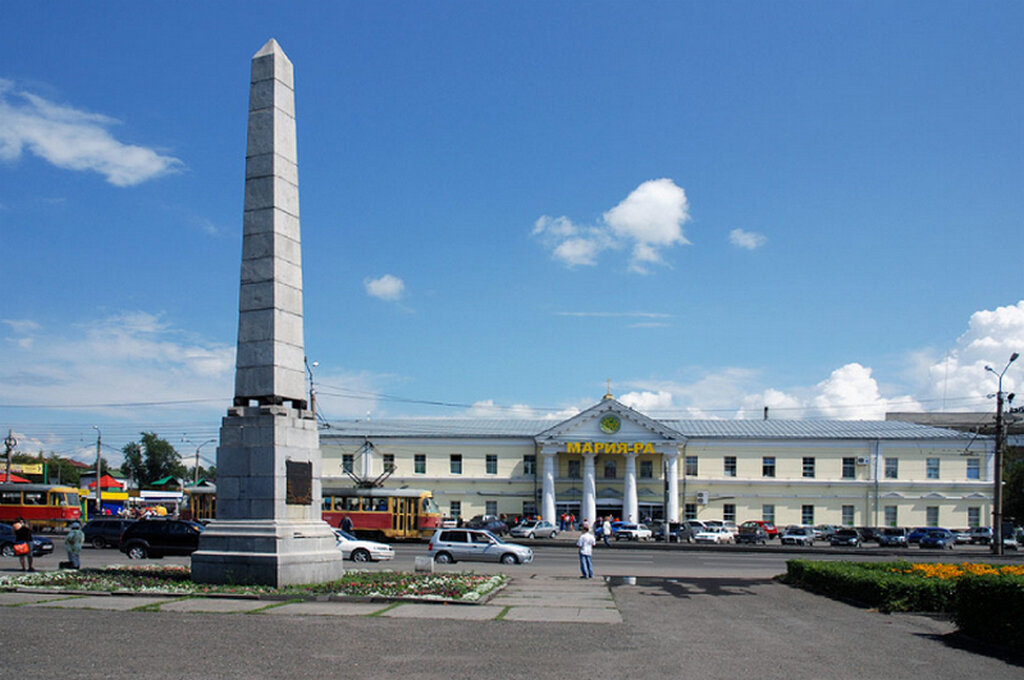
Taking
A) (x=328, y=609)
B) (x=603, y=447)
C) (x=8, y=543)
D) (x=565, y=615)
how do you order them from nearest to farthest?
(x=328, y=609) < (x=565, y=615) < (x=8, y=543) < (x=603, y=447)

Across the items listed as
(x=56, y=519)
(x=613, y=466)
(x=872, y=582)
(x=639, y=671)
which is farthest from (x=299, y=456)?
(x=613, y=466)

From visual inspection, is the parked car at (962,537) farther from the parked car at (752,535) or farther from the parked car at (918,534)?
the parked car at (752,535)

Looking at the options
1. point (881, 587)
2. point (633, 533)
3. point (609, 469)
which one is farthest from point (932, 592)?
point (609, 469)

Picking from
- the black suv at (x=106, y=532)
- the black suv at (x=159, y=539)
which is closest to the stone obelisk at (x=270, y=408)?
the black suv at (x=159, y=539)

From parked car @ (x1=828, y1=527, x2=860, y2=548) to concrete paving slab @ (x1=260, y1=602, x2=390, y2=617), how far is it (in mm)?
43641

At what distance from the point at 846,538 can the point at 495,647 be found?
4653cm

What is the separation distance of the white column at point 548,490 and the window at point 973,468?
29555 millimetres

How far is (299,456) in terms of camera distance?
746 inches

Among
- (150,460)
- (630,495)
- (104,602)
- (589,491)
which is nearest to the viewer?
(104,602)

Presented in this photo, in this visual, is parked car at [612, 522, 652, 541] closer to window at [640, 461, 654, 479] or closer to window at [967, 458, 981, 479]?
window at [640, 461, 654, 479]

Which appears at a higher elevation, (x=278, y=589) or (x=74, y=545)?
(x=278, y=589)

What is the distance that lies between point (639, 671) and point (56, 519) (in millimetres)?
50089

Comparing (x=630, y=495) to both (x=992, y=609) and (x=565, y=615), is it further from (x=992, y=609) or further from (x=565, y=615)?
(x=992, y=609)

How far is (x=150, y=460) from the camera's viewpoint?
Answer: 144 meters
